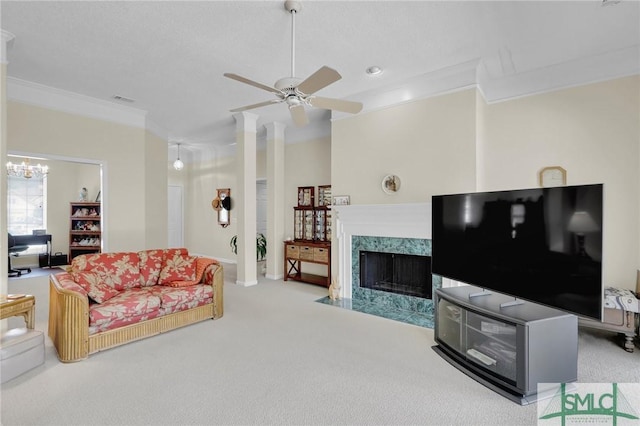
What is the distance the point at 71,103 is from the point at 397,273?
5.20 meters

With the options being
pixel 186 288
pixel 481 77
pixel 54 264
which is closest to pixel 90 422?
pixel 186 288

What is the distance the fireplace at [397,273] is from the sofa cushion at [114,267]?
2.93m

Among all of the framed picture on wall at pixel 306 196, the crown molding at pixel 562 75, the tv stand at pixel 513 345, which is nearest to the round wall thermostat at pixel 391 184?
the crown molding at pixel 562 75

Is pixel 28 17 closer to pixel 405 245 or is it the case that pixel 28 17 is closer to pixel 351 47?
pixel 351 47

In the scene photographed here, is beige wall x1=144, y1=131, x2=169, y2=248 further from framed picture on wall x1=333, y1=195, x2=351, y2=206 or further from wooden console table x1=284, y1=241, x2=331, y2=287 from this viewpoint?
framed picture on wall x1=333, y1=195, x2=351, y2=206

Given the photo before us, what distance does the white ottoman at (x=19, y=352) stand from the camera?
2305mm

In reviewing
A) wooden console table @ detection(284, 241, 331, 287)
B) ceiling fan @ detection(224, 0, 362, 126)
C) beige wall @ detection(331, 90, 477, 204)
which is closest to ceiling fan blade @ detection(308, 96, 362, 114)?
ceiling fan @ detection(224, 0, 362, 126)

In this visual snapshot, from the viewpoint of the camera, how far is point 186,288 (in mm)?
3508

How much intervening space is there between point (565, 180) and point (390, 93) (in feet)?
7.60

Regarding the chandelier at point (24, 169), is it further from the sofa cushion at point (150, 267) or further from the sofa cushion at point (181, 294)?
the sofa cushion at point (181, 294)

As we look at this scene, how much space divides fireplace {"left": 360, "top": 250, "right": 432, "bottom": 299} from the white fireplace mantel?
0.88 feet

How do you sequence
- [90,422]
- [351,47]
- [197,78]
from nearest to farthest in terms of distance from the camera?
[90,422], [351,47], [197,78]

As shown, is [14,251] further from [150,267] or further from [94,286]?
[94,286]

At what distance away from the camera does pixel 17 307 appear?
2.61 m
